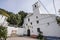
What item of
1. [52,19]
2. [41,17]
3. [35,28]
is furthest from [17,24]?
[52,19]

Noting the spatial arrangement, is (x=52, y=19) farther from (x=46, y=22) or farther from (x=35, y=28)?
(x=35, y=28)

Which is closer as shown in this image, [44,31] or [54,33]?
[54,33]

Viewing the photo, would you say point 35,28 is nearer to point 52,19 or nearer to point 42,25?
point 42,25

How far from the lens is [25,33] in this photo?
31.0 metres

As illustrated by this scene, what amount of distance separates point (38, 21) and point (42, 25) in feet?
6.38

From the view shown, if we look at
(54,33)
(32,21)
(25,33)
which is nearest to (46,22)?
(54,33)

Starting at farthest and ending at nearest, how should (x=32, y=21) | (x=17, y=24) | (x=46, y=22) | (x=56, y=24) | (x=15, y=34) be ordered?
(x=17, y=24) < (x=32, y=21) < (x=15, y=34) < (x=46, y=22) < (x=56, y=24)

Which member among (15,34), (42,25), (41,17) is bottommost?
(15,34)

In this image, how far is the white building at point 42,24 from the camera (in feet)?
80.5

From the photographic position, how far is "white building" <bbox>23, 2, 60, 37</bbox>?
80.5 ft

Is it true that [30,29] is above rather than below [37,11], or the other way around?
below

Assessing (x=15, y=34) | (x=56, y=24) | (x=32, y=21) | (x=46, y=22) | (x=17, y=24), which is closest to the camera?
(x=56, y=24)

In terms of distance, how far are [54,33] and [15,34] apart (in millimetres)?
10431

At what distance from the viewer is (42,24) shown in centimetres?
2758
